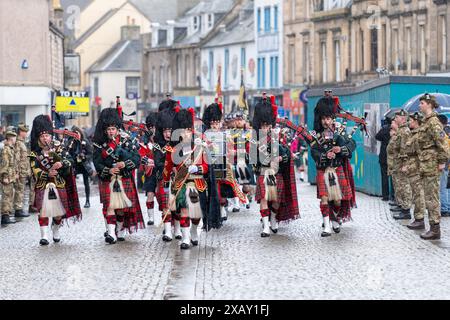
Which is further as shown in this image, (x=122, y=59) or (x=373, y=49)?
(x=122, y=59)

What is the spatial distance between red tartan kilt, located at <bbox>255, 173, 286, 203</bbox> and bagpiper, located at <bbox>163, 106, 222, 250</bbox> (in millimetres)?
1279

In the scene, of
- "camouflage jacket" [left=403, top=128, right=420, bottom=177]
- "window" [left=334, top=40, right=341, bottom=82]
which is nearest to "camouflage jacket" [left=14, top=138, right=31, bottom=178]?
"camouflage jacket" [left=403, top=128, right=420, bottom=177]

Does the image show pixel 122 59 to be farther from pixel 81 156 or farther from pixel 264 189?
pixel 264 189

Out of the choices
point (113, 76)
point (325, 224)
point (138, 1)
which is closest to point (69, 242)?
point (325, 224)

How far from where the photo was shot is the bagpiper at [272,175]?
810 inches

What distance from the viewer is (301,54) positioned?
71125mm

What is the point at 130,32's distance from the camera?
10919 centimetres

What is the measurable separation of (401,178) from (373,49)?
37.2 m

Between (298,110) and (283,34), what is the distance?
7.00 metres

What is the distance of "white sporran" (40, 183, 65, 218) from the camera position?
65.0 ft

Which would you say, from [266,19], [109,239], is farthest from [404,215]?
[266,19]

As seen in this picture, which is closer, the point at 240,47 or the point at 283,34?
the point at 283,34
